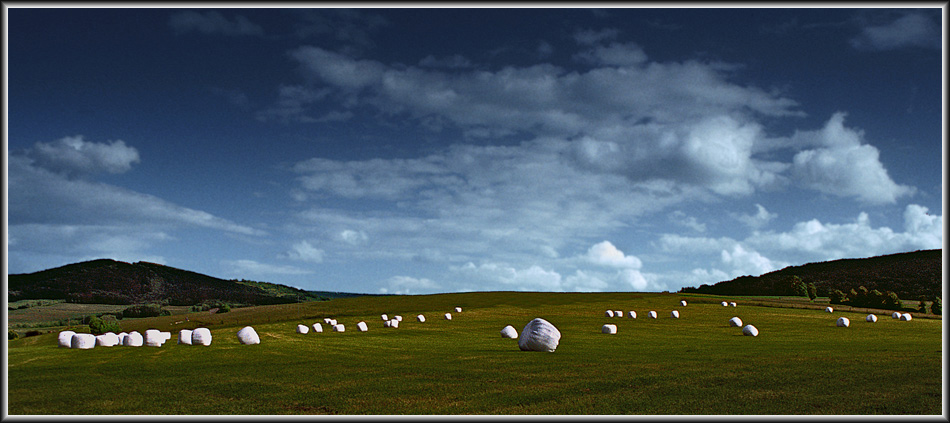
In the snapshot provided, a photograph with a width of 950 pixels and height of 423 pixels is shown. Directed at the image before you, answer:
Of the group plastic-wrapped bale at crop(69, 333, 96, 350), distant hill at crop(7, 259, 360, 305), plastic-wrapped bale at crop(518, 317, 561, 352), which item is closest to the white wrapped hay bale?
plastic-wrapped bale at crop(69, 333, 96, 350)

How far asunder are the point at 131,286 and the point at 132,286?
267 millimetres

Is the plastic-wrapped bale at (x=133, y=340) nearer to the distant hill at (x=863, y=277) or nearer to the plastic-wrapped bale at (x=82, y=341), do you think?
the plastic-wrapped bale at (x=82, y=341)

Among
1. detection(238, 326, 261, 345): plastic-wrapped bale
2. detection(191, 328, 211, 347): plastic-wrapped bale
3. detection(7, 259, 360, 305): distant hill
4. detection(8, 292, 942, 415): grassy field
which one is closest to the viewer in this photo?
detection(8, 292, 942, 415): grassy field

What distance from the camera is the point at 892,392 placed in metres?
18.0

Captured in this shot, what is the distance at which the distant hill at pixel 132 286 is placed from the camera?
141625 mm

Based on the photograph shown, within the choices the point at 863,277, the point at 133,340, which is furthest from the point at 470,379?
the point at 863,277

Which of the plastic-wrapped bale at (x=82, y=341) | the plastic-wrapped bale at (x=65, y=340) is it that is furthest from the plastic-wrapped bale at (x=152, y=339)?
the plastic-wrapped bale at (x=65, y=340)

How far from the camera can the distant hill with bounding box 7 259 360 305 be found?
142 meters

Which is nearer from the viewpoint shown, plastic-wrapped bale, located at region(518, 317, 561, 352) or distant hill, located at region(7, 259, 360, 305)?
plastic-wrapped bale, located at region(518, 317, 561, 352)

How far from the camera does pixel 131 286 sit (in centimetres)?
15538

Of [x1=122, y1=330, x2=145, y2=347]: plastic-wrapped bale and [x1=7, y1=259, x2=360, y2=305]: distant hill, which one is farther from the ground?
[x1=7, y1=259, x2=360, y2=305]: distant hill

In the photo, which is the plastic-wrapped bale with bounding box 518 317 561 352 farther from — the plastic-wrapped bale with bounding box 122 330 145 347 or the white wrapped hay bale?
the plastic-wrapped bale with bounding box 122 330 145 347

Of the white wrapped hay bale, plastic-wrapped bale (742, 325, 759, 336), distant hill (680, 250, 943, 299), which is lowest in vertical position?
plastic-wrapped bale (742, 325, 759, 336)

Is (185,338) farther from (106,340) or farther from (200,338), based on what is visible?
(106,340)
